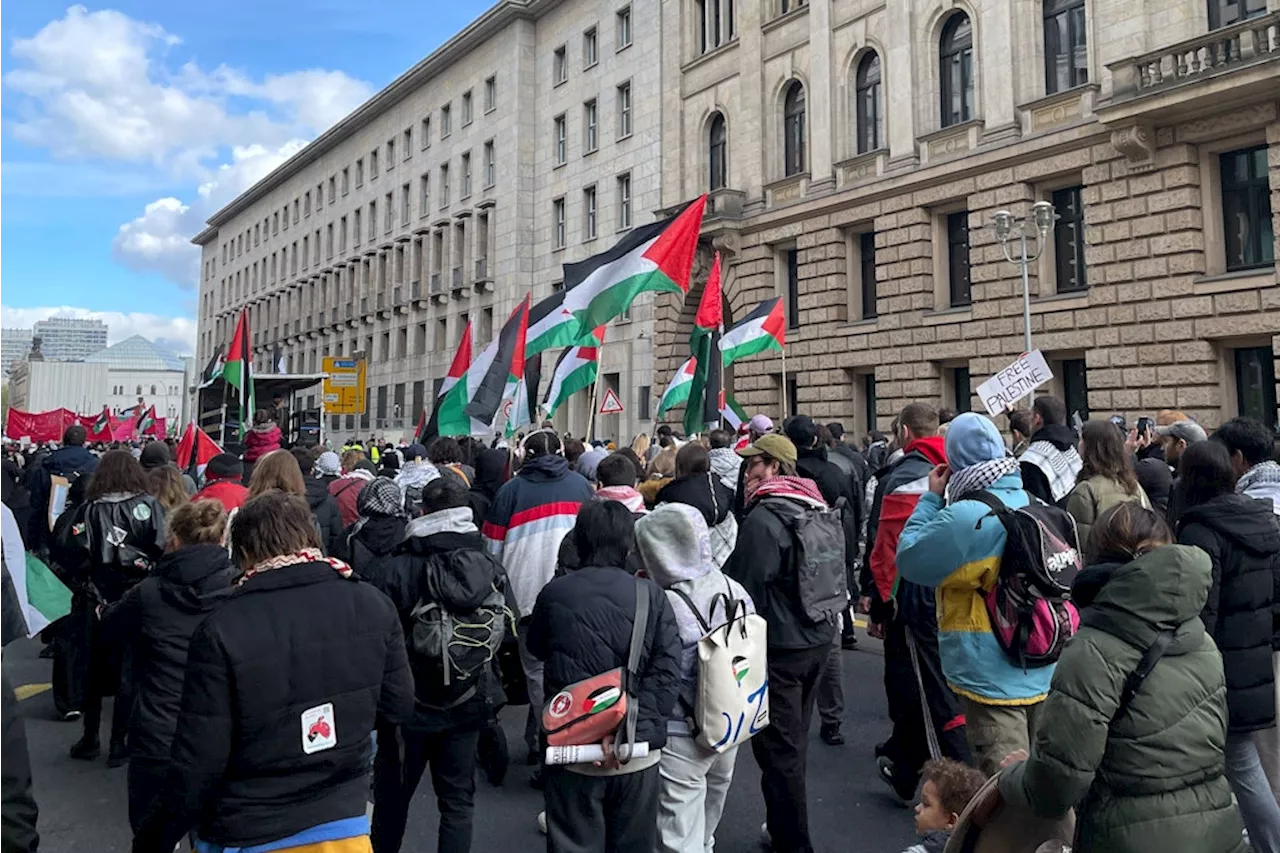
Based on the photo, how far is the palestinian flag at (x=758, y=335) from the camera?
1631cm

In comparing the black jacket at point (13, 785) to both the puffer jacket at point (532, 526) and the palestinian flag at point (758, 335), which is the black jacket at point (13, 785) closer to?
the puffer jacket at point (532, 526)

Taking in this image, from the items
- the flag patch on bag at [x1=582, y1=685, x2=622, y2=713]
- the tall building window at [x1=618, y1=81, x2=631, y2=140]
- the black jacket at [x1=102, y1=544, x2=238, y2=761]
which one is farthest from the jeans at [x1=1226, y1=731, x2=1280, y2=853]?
the tall building window at [x1=618, y1=81, x2=631, y2=140]

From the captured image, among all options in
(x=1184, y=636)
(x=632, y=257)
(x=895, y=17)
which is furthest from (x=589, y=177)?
(x=1184, y=636)

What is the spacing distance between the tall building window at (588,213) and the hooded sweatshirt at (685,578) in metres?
30.8

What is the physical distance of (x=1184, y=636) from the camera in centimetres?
260

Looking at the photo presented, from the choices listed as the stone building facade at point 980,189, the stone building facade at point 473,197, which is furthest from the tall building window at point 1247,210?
the stone building facade at point 473,197

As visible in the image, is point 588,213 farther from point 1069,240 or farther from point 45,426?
point 45,426

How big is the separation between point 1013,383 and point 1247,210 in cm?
1057

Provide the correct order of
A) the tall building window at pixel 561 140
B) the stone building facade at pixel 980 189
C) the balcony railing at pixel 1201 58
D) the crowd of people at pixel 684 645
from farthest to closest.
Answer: the tall building window at pixel 561 140, the stone building facade at pixel 980 189, the balcony railing at pixel 1201 58, the crowd of people at pixel 684 645

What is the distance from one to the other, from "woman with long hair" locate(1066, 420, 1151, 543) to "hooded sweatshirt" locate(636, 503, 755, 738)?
234 cm

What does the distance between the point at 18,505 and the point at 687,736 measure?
9.57m

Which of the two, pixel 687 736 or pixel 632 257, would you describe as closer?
pixel 687 736

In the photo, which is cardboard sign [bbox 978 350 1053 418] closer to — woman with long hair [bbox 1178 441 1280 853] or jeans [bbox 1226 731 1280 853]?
woman with long hair [bbox 1178 441 1280 853]

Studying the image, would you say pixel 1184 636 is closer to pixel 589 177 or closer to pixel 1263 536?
pixel 1263 536
